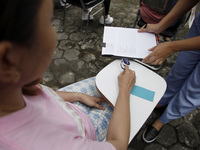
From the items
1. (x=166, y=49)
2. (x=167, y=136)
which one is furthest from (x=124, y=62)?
(x=167, y=136)

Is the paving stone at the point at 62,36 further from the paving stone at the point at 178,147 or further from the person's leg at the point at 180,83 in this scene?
the paving stone at the point at 178,147

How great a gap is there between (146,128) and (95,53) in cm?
117

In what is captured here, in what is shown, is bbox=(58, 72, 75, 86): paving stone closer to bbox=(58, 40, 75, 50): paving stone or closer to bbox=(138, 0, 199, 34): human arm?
bbox=(58, 40, 75, 50): paving stone

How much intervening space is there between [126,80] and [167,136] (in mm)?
951

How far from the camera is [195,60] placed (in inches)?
40.6

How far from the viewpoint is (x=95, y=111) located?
83 cm

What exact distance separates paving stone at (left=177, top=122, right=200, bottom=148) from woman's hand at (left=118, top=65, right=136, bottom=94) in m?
0.98

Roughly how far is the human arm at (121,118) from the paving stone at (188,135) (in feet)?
3.24

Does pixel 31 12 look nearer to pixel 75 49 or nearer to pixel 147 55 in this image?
pixel 147 55

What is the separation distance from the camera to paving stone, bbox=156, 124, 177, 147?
134 centimetres

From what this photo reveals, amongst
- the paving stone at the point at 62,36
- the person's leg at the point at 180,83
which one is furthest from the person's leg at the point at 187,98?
the paving stone at the point at 62,36

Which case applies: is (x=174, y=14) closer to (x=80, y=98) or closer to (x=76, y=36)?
(x=80, y=98)

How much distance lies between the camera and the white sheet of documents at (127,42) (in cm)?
97

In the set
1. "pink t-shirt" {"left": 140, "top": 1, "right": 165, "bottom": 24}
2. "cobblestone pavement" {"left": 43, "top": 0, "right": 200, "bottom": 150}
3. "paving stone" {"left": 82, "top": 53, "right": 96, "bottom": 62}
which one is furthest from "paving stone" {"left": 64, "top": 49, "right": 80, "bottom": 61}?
"pink t-shirt" {"left": 140, "top": 1, "right": 165, "bottom": 24}
